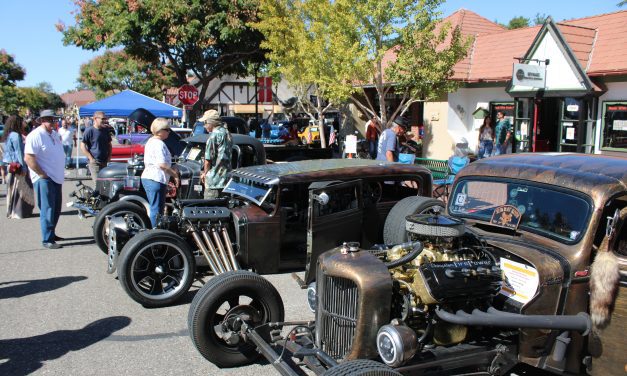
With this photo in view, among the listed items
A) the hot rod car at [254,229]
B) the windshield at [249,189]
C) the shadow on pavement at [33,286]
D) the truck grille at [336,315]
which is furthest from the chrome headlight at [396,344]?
the shadow on pavement at [33,286]

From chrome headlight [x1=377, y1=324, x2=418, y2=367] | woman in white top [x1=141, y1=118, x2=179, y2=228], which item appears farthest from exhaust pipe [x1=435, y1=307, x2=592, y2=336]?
woman in white top [x1=141, y1=118, x2=179, y2=228]

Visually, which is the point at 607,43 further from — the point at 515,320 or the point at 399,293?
the point at 399,293

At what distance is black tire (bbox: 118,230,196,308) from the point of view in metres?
5.14

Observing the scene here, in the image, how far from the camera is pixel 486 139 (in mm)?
14273

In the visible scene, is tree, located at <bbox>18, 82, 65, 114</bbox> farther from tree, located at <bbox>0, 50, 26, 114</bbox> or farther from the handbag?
the handbag

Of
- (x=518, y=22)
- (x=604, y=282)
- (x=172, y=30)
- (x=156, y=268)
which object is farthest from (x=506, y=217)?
(x=518, y=22)

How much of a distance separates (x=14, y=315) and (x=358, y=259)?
12.6 feet

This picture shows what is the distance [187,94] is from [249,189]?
12.0 meters

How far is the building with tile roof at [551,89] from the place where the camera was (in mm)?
12602

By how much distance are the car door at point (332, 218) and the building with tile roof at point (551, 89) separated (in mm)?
8378

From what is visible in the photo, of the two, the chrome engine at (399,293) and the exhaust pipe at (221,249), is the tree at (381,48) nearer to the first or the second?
the exhaust pipe at (221,249)

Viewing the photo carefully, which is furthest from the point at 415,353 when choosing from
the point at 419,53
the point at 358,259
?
the point at 419,53

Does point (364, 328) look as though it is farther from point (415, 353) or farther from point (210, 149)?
point (210, 149)

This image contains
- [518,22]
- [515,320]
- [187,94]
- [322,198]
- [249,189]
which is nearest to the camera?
[515,320]
